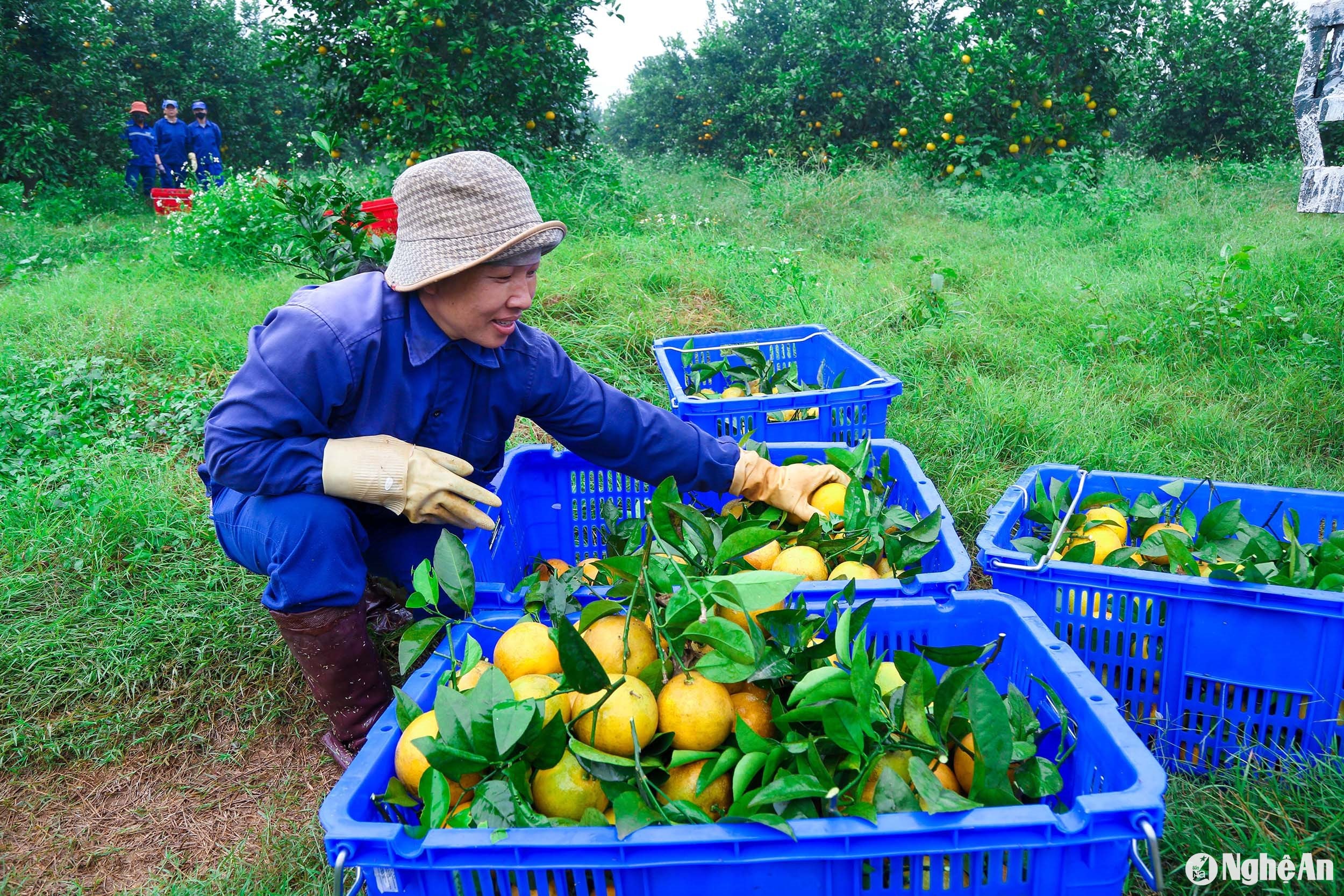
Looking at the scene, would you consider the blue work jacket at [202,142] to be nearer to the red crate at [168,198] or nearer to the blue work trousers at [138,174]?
the blue work trousers at [138,174]

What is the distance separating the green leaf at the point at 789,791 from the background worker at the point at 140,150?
40.3ft

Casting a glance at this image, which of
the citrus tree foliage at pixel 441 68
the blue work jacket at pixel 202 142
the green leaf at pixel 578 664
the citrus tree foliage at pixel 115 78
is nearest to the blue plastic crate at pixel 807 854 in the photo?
the green leaf at pixel 578 664

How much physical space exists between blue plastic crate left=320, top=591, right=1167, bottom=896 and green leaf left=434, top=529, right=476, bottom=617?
0.47 meters

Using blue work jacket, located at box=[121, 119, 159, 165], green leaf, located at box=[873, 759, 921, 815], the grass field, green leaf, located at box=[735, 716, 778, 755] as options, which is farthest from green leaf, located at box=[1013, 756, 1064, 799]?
blue work jacket, located at box=[121, 119, 159, 165]

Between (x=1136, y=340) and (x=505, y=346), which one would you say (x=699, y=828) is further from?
(x=1136, y=340)

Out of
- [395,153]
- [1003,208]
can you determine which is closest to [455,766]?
[395,153]

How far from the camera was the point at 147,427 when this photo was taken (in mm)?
3369

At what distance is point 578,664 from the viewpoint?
1.23m

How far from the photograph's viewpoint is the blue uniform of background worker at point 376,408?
1.71m

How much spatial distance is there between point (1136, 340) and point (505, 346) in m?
2.94

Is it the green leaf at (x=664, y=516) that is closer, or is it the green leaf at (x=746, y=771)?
the green leaf at (x=746, y=771)

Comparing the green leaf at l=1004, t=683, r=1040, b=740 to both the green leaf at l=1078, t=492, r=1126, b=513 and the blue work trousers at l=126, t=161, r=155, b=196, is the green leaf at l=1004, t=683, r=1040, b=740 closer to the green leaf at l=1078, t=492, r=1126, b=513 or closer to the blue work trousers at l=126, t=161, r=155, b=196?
the green leaf at l=1078, t=492, r=1126, b=513

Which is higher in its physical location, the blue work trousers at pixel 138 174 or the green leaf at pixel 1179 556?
the blue work trousers at pixel 138 174

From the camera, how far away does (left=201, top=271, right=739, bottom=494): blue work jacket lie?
67.9 inches
